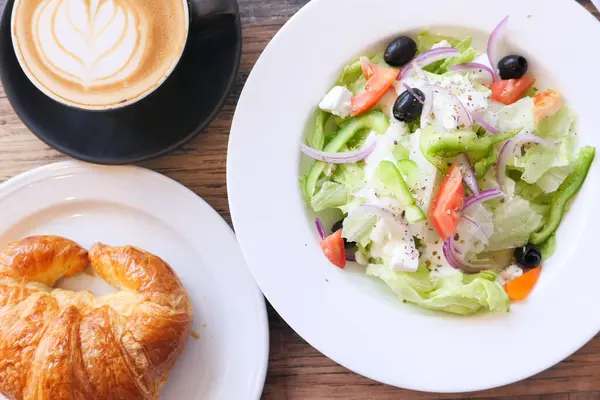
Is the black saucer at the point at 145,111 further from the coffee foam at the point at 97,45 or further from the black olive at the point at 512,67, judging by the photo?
the black olive at the point at 512,67

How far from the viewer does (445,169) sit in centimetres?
148

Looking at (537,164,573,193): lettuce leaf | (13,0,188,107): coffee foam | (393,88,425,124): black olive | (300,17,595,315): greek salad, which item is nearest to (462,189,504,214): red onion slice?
(300,17,595,315): greek salad

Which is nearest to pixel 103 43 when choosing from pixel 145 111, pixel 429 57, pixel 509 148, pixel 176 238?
pixel 145 111

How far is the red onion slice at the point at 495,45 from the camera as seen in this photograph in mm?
1464

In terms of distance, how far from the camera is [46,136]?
161cm

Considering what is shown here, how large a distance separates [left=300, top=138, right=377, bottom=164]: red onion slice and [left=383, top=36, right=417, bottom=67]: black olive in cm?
21

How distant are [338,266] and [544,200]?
1.87 feet

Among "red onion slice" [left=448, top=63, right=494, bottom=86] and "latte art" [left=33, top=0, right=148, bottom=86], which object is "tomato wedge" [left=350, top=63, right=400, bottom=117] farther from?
"latte art" [left=33, top=0, right=148, bottom=86]

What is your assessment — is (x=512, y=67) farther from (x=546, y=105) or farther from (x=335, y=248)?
(x=335, y=248)

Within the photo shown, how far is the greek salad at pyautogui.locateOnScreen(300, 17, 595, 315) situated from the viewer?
1458mm

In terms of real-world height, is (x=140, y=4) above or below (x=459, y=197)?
above

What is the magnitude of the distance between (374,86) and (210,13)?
44 cm

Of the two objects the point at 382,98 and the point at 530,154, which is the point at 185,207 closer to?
the point at 382,98

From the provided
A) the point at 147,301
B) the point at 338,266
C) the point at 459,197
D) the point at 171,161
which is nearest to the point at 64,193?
the point at 171,161
